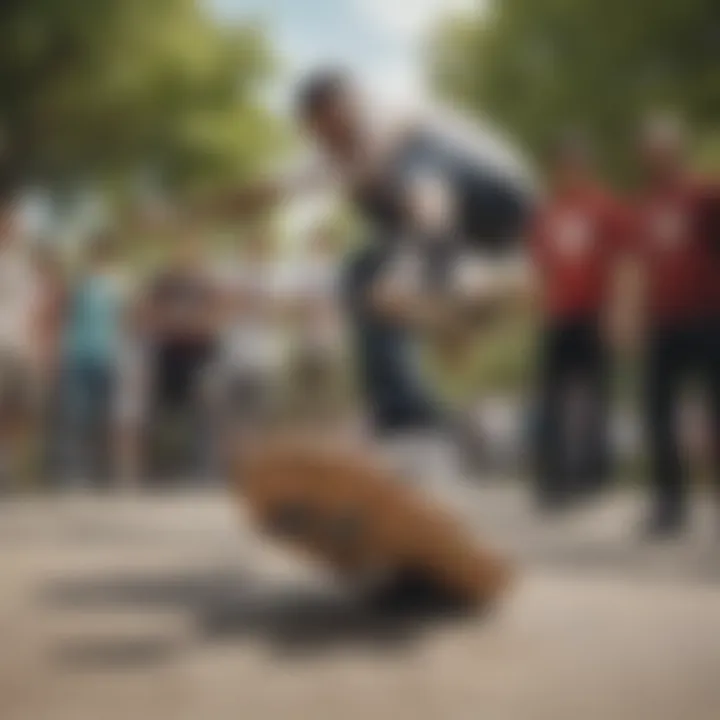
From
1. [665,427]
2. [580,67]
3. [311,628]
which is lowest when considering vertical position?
[311,628]

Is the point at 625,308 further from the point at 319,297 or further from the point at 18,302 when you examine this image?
the point at 18,302

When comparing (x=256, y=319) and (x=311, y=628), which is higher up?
(x=256, y=319)

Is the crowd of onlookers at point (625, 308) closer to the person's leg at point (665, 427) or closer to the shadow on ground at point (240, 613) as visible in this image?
the person's leg at point (665, 427)

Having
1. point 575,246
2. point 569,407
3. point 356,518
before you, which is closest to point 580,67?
point 575,246

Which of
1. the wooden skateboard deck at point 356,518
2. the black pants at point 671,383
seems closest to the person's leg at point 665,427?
the black pants at point 671,383

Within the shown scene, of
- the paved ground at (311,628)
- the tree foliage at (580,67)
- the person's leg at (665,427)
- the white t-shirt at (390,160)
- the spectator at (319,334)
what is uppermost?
the tree foliage at (580,67)
